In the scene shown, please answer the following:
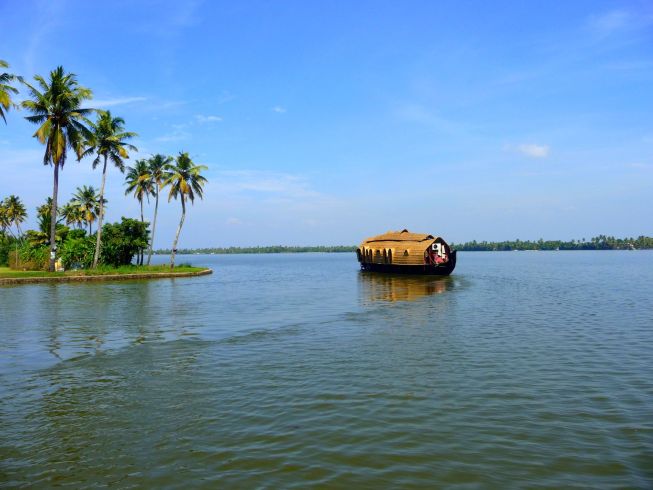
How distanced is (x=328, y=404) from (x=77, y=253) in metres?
53.8

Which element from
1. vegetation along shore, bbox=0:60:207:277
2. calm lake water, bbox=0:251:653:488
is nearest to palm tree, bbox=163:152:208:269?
vegetation along shore, bbox=0:60:207:277

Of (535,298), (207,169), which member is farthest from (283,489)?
(207,169)

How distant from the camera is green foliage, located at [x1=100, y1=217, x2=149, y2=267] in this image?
176 ft

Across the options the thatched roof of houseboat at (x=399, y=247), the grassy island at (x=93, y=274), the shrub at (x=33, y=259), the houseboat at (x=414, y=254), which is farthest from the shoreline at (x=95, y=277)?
the houseboat at (x=414, y=254)

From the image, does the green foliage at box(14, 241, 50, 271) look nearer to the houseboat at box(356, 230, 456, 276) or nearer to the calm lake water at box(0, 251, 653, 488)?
the calm lake water at box(0, 251, 653, 488)

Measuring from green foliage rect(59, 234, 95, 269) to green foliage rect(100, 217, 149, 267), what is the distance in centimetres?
147

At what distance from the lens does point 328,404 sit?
345 inches

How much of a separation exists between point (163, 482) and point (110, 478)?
0.76 m

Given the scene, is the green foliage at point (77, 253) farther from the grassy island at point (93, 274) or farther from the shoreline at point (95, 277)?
the shoreline at point (95, 277)

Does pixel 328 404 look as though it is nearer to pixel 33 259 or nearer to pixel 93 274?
pixel 93 274

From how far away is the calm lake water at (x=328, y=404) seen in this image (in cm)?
603

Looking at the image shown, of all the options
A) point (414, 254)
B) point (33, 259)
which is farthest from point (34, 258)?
point (414, 254)

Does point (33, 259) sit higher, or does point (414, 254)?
point (33, 259)

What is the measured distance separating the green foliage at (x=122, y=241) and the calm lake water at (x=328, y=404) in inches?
1472
